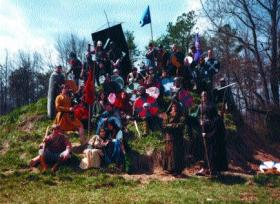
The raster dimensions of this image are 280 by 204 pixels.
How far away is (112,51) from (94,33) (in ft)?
5.57

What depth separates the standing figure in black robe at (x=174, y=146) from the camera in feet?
42.3

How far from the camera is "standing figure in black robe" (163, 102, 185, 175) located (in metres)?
12.9

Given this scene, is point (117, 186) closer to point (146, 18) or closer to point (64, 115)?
point (64, 115)

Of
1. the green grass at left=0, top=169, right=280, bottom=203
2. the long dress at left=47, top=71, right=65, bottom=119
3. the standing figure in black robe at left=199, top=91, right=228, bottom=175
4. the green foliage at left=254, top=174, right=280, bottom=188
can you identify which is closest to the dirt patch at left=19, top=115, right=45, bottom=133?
the long dress at left=47, top=71, right=65, bottom=119

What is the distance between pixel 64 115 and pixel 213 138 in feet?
15.1

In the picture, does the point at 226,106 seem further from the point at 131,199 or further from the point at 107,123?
the point at 131,199

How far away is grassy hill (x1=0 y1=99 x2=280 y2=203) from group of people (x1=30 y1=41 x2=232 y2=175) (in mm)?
504

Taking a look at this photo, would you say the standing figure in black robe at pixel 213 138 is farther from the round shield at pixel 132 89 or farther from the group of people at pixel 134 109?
the round shield at pixel 132 89

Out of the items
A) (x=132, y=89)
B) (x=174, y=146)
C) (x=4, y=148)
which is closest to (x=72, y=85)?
(x=132, y=89)

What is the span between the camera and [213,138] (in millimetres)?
12859

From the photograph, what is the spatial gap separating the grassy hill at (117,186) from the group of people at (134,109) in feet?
1.65

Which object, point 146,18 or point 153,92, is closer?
point 153,92

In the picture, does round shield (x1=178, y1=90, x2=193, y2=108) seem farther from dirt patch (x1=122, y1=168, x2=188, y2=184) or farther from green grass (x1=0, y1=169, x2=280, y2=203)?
green grass (x1=0, y1=169, x2=280, y2=203)

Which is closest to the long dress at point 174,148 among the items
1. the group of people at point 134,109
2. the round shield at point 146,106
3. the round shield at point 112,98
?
the group of people at point 134,109
